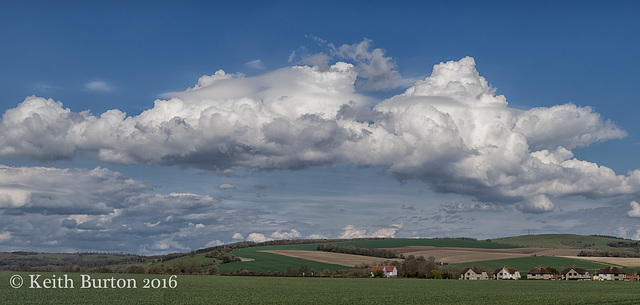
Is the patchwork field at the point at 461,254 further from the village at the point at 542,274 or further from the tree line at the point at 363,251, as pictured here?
the village at the point at 542,274

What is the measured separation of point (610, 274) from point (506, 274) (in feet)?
94.9

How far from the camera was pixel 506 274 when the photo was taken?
148500 mm

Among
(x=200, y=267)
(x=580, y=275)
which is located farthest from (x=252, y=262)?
(x=580, y=275)

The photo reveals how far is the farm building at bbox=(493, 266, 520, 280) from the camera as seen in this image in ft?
485

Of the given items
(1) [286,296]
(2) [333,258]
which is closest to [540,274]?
(2) [333,258]

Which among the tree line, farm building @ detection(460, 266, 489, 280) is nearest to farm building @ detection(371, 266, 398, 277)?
farm building @ detection(460, 266, 489, 280)

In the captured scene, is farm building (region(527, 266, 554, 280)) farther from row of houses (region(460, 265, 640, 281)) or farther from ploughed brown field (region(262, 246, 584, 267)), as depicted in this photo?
ploughed brown field (region(262, 246, 584, 267))

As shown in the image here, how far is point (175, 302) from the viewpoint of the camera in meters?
42.8

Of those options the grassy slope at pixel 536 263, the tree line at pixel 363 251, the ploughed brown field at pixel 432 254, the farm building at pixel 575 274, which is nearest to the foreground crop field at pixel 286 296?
the farm building at pixel 575 274

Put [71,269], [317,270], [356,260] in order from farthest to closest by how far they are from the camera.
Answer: [356,260] < [317,270] < [71,269]

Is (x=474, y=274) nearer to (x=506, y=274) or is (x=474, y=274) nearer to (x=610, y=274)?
(x=506, y=274)

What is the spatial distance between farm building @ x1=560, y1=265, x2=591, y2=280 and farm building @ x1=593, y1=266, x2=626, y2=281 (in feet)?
7.51

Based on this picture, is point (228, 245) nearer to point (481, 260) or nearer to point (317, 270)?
point (317, 270)

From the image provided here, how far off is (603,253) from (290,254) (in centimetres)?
11675
